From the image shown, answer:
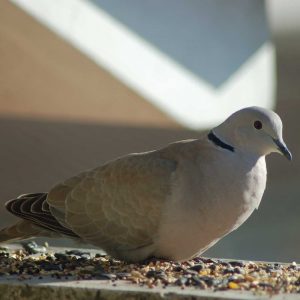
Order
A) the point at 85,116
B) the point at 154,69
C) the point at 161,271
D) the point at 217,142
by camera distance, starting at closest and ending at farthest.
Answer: the point at 161,271
the point at 217,142
the point at 154,69
the point at 85,116

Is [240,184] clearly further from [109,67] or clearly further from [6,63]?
[6,63]

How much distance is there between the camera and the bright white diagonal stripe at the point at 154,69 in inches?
334

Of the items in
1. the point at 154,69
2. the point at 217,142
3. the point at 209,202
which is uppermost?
the point at 154,69

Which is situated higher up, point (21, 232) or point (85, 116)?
point (85, 116)

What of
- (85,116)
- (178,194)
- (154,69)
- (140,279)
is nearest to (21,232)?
(178,194)

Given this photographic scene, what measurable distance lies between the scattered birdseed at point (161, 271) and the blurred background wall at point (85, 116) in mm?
4822

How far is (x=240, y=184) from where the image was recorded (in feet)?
12.6

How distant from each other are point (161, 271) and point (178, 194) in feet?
1.15

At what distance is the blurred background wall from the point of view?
30.9 ft

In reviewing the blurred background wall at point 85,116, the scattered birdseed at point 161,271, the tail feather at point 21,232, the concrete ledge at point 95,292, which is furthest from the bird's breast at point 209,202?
the blurred background wall at point 85,116

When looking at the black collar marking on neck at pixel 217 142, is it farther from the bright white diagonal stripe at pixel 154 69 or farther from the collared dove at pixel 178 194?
the bright white diagonal stripe at pixel 154 69

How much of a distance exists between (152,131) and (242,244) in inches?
82.0

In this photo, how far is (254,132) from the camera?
3.90 meters

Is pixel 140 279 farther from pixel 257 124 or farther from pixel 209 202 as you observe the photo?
pixel 257 124
